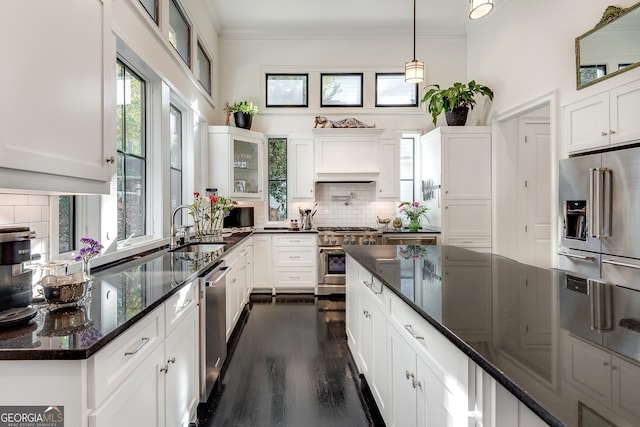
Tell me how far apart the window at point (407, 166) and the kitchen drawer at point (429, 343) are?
4245 mm

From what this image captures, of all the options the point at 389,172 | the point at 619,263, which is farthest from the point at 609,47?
the point at 389,172

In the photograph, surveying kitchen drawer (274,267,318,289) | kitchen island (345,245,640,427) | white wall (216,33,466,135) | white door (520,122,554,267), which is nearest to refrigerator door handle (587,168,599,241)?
kitchen island (345,245,640,427)

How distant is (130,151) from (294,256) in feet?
8.97

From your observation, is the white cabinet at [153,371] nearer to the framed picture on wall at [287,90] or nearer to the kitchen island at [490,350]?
the kitchen island at [490,350]

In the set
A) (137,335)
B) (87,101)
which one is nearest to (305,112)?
(87,101)

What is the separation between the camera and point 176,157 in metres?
3.94

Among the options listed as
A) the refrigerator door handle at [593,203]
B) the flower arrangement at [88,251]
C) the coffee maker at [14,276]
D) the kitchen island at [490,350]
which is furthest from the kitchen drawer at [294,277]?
the coffee maker at [14,276]

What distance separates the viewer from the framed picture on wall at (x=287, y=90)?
546 centimetres

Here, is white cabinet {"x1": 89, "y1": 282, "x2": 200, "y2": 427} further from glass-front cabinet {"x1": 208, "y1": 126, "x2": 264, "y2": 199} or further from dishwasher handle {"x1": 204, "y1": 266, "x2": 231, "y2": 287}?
glass-front cabinet {"x1": 208, "y1": 126, "x2": 264, "y2": 199}

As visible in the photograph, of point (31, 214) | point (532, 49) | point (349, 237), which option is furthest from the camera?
point (349, 237)

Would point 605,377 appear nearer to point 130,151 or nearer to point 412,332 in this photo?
point 412,332

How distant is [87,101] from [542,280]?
7.08 ft

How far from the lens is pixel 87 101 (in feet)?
4.59

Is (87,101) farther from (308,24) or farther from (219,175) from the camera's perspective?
(308,24)
